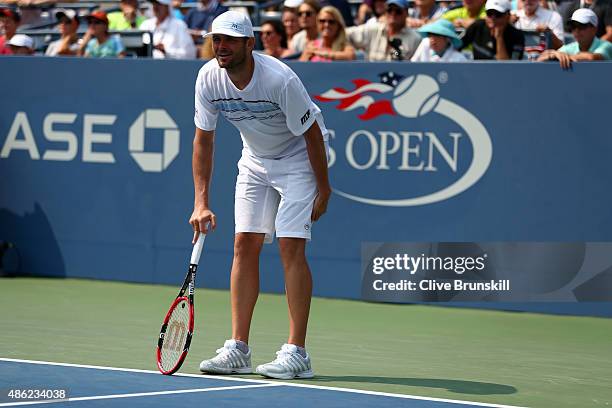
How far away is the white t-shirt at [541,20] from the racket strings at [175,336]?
6.32 meters

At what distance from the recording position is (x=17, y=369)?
270 inches

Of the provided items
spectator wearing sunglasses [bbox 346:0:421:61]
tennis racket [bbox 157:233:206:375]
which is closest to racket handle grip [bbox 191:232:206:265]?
tennis racket [bbox 157:233:206:375]

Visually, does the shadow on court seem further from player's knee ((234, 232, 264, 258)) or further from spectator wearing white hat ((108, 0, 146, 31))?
spectator wearing white hat ((108, 0, 146, 31))

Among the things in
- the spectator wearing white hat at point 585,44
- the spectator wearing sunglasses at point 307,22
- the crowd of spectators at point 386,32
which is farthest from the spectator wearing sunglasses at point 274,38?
the spectator wearing white hat at point 585,44

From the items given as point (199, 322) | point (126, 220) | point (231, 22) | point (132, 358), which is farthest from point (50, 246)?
point (231, 22)

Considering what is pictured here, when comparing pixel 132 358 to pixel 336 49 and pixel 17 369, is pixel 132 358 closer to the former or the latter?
pixel 17 369

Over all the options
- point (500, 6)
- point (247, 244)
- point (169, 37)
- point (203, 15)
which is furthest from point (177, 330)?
point (203, 15)

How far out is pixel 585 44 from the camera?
10641mm

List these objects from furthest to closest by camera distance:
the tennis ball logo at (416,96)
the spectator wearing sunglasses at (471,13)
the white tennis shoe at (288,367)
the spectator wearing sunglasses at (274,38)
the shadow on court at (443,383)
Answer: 1. the spectator wearing sunglasses at (274,38)
2. the spectator wearing sunglasses at (471,13)
3. the tennis ball logo at (416,96)
4. the white tennis shoe at (288,367)
5. the shadow on court at (443,383)

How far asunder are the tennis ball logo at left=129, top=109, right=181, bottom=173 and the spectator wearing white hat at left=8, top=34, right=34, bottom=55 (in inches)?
103

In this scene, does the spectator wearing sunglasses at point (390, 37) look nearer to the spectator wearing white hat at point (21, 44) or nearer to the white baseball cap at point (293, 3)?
the white baseball cap at point (293, 3)

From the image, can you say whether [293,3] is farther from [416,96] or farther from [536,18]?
[416,96]

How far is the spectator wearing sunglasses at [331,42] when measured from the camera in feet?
38.3

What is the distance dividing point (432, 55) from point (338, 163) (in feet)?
4.49
